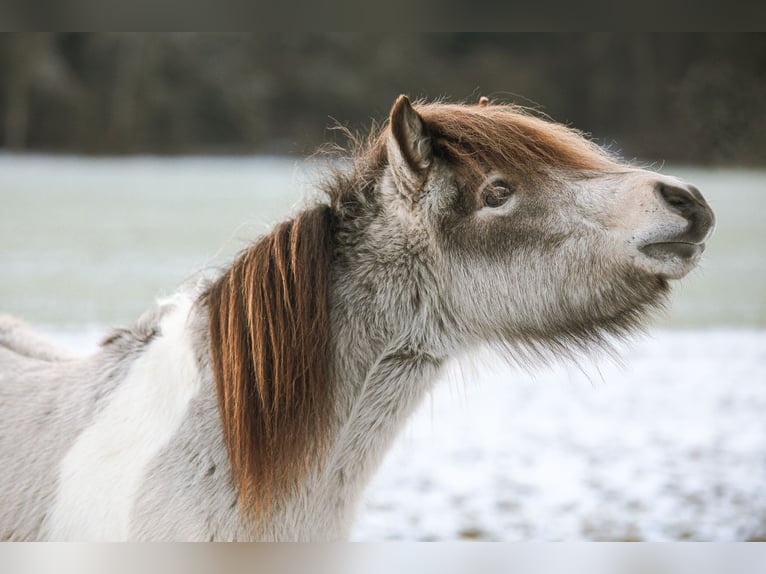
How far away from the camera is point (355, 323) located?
1.73 m

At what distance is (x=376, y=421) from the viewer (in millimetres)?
1738

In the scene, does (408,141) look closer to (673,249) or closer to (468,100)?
(673,249)

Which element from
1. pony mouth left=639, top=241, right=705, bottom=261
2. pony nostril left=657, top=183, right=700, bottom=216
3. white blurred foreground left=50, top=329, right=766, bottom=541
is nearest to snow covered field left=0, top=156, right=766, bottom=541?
white blurred foreground left=50, top=329, right=766, bottom=541

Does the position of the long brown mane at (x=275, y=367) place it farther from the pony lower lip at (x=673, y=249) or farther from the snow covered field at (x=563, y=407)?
the pony lower lip at (x=673, y=249)

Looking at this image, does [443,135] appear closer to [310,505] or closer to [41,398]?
[310,505]

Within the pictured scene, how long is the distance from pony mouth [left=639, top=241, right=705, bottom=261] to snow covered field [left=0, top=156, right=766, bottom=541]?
0.36 metres

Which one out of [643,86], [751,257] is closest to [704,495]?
[751,257]

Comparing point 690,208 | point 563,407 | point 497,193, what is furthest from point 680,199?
point 563,407

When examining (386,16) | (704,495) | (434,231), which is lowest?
(704,495)

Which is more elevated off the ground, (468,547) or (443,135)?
(443,135)

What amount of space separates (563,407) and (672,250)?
3.87 m

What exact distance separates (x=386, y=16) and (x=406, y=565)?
4.48ft

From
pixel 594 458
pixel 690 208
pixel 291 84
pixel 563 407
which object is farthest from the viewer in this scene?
pixel 291 84

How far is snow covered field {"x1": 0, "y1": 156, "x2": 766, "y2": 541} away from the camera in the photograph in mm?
3566
